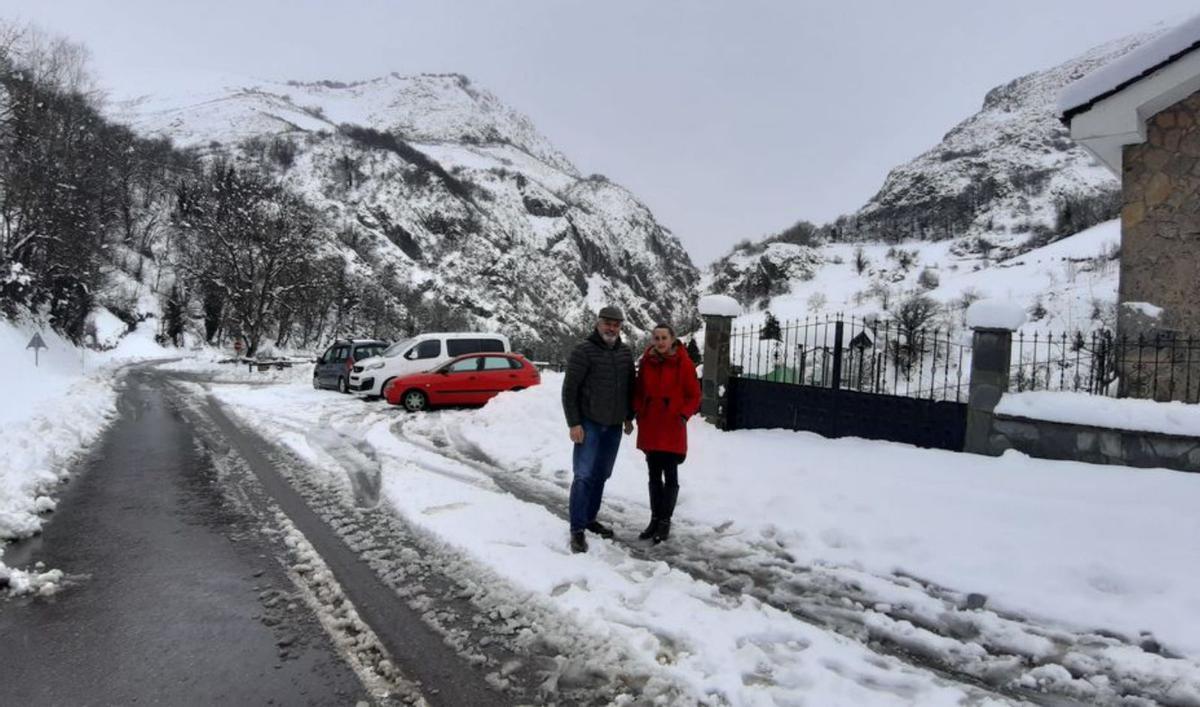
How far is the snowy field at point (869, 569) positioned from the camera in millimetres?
3455

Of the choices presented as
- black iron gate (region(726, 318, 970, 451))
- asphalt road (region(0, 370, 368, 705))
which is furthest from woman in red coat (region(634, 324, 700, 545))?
black iron gate (region(726, 318, 970, 451))

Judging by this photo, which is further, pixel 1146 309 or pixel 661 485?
pixel 1146 309

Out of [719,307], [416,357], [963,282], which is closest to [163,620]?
[719,307]

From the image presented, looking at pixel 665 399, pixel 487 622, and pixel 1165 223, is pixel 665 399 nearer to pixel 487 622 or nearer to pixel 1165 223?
pixel 487 622

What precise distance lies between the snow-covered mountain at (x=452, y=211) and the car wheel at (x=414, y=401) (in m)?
60.5

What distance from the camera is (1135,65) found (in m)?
6.48

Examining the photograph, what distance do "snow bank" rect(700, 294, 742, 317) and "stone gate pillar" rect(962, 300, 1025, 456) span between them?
3.19 metres

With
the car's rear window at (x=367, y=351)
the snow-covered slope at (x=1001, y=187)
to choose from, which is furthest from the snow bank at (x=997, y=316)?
the snow-covered slope at (x=1001, y=187)

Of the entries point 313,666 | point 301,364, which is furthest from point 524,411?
point 301,364

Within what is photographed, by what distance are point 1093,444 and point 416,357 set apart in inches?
587

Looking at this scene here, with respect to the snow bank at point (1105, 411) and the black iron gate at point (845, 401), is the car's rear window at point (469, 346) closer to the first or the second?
the black iron gate at point (845, 401)

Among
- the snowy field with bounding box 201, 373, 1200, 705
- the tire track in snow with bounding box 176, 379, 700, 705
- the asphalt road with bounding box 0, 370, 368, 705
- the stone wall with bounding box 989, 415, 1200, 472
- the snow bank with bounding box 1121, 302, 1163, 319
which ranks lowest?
the asphalt road with bounding box 0, 370, 368, 705

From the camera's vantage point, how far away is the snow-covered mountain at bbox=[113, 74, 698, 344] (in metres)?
97.2

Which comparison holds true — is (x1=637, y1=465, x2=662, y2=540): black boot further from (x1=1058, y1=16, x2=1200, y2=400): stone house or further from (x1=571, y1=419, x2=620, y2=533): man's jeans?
(x1=1058, y1=16, x2=1200, y2=400): stone house
